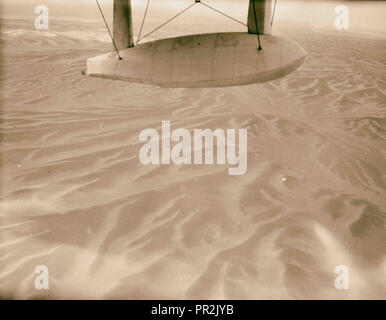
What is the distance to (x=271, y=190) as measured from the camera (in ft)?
9.09

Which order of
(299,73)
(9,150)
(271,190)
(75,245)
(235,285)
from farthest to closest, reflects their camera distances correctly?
1. (299,73)
2. (9,150)
3. (271,190)
4. (75,245)
5. (235,285)

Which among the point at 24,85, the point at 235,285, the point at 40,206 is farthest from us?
the point at 24,85

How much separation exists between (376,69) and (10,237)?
8.99m

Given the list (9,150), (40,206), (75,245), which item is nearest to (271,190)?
(75,245)

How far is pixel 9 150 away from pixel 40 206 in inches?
47.4

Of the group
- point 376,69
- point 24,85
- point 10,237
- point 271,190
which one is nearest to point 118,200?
point 10,237

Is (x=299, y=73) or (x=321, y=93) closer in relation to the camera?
(x=321, y=93)

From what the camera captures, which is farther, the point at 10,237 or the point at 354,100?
the point at 354,100

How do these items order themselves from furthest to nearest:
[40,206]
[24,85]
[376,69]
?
[376,69]
[24,85]
[40,206]

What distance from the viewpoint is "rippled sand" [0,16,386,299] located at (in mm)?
1854

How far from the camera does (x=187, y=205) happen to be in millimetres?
2510

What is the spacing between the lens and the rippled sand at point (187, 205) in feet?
6.08
